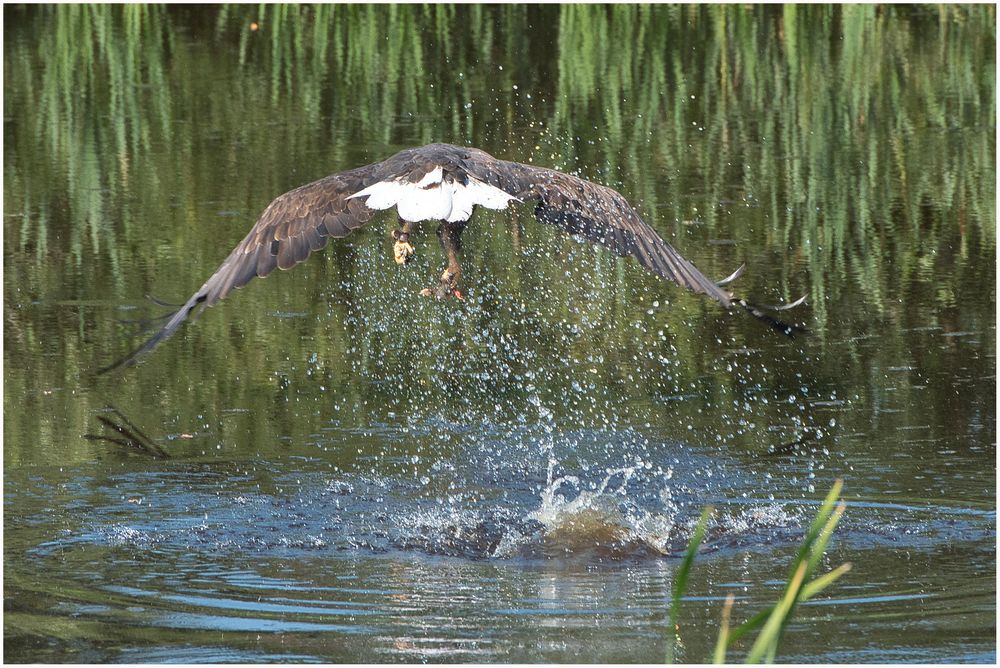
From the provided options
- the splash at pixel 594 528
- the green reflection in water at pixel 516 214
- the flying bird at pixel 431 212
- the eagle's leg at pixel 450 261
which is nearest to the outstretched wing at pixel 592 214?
the flying bird at pixel 431 212

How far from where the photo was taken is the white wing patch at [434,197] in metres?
6.78

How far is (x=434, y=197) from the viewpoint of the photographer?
686 centimetres

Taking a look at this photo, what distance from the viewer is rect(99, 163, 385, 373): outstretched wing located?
6.84 meters

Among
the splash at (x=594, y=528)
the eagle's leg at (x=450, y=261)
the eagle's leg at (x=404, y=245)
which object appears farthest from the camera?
the eagle's leg at (x=404, y=245)

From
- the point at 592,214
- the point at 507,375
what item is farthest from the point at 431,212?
the point at 507,375

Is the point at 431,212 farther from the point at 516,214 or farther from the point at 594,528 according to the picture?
the point at 516,214

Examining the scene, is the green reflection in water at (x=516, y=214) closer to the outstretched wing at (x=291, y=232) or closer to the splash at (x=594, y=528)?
the splash at (x=594, y=528)

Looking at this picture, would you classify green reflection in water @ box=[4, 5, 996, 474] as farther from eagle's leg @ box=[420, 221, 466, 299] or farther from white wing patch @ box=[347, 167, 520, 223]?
white wing patch @ box=[347, 167, 520, 223]

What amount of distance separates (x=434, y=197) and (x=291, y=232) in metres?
0.62

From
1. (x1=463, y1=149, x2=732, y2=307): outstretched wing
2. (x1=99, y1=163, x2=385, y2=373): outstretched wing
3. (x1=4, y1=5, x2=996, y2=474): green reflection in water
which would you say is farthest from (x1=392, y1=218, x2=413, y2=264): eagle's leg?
(x1=4, y1=5, x2=996, y2=474): green reflection in water

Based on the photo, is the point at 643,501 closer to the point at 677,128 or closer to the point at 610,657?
the point at 610,657

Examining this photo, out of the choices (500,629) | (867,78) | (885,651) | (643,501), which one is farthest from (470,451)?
(867,78)

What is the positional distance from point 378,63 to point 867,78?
181 inches

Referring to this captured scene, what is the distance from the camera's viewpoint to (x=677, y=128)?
1359cm
